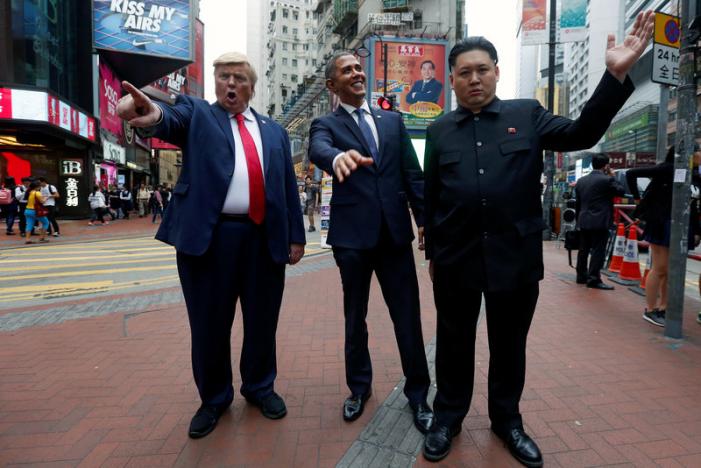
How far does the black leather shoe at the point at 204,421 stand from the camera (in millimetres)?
2545

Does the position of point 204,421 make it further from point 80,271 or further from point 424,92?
point 424,92

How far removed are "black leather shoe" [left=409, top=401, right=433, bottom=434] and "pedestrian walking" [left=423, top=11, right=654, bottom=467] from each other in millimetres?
109

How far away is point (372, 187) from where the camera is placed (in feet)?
8.63

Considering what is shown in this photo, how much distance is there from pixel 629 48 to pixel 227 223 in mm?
2139

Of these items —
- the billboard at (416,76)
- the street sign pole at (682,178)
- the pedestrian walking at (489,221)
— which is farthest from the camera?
the billboard at (416,76)

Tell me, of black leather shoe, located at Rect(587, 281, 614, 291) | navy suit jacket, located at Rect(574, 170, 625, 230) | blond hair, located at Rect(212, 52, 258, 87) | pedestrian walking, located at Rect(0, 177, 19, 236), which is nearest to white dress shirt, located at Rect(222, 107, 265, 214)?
blond hair, located at Rect(212, 52, 258, 87)

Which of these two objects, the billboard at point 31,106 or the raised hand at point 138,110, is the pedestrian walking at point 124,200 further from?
the raised hand at point 138,110

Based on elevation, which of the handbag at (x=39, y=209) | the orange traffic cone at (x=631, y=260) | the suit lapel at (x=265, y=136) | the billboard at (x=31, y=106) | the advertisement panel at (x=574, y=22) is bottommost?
the orange traffic cone at (x=631, y=260)

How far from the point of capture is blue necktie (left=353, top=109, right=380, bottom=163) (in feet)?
8.77

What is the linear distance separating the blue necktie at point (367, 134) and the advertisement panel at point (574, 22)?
39.0 feet

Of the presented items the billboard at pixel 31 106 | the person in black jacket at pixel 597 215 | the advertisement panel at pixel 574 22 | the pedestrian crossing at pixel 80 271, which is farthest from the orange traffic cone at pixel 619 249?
the billboard at pixel 31 106

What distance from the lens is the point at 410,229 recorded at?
2.72m

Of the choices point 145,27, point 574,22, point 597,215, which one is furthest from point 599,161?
point 145,27

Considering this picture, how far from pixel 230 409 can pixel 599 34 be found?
118471 mm
